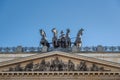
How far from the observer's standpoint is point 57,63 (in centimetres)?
2895

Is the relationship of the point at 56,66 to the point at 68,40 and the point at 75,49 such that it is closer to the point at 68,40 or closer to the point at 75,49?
the point at 75,49

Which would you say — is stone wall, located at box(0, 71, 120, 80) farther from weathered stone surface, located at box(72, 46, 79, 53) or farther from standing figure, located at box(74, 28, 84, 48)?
standing figure, located at box(74, 28, 84, 48)

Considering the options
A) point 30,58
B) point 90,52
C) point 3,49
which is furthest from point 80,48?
point 3,49

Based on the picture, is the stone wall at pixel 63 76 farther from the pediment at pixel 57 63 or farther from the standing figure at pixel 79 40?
the standing figure at pixel 79 40

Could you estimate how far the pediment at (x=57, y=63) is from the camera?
28.7 metres

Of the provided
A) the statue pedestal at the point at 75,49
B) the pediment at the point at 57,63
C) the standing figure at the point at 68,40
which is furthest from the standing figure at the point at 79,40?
the pediment at the point at 57,63

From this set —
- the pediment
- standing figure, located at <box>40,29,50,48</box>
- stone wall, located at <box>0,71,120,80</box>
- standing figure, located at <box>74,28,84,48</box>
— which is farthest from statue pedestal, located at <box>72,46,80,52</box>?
stone wall, located at <box>0,71,120,80</box>

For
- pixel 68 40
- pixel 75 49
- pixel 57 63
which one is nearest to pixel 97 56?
→ pixel 75 49

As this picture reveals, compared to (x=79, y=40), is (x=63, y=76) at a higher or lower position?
lower

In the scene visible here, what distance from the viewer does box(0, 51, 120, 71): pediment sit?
28.7 m

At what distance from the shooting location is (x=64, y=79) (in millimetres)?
28391

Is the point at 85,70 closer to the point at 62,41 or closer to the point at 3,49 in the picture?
the point at 62,41

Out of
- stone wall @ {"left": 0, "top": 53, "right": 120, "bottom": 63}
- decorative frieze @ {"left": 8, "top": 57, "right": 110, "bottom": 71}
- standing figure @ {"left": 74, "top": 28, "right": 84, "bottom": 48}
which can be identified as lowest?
decorative frieze @ {"left": 8, "top": 57, "right": 110, "bottom": 71}

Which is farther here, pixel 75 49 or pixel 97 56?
pixel 75 49
